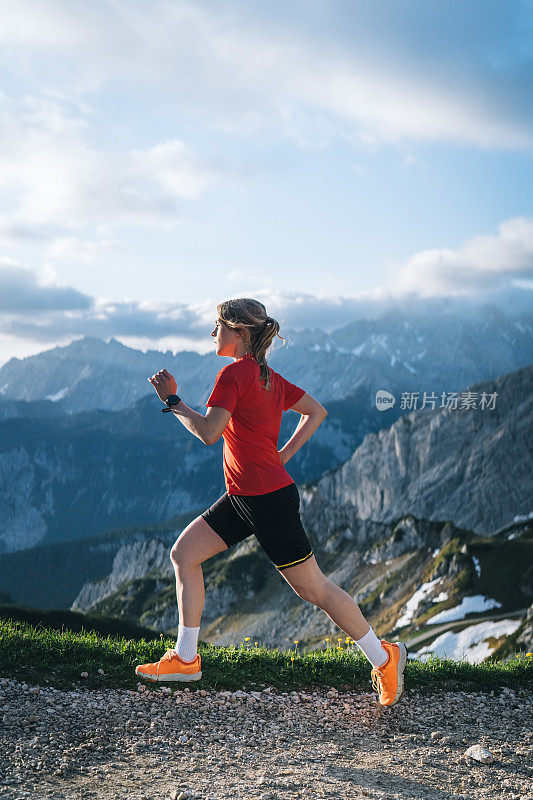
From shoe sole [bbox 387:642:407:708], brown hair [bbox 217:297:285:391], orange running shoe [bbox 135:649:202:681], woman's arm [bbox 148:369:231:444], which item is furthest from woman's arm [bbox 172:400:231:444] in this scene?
shoe sole [bbox 387:642:407:708]

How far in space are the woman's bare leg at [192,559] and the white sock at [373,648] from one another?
202 cm

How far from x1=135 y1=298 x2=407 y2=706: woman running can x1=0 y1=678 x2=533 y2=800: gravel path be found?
1.71ft

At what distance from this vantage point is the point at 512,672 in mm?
9711

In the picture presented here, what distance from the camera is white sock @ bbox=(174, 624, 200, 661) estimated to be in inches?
313

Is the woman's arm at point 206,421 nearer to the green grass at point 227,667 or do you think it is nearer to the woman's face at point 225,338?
the woman's face at point 225,338

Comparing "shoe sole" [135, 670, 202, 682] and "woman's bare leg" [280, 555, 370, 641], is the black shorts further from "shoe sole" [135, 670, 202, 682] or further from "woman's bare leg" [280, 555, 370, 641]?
"shoe sole" [135, 670, 202, 682]

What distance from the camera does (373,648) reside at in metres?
8.03

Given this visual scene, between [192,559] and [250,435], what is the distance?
64.2 inches

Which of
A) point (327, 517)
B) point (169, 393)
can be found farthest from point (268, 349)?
point (327, 517)

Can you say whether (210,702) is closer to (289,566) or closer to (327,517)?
(289,566)

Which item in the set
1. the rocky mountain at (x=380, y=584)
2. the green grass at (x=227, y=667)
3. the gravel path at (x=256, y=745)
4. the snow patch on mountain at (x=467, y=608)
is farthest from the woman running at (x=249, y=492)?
the snow patch on mountain at (x=467, y=608)

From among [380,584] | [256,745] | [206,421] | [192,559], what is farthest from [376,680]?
[380,584]

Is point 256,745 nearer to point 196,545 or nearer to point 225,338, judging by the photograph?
point 196,545

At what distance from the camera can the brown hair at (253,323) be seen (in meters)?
7.54
